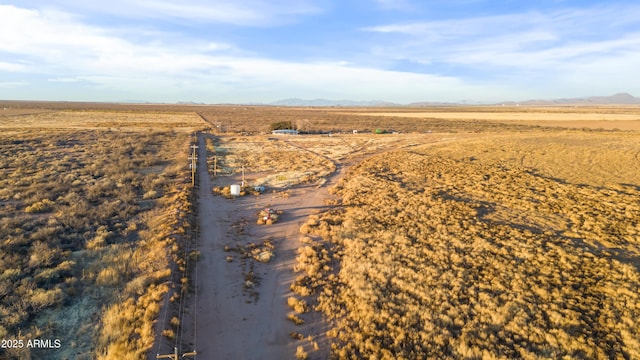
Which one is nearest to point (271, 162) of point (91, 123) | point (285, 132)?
point (285, 132)

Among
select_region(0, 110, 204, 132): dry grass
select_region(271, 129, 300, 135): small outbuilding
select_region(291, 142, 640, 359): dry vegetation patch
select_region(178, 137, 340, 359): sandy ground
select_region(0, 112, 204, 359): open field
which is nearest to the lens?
select_region(0, 112, 204, 359): open field

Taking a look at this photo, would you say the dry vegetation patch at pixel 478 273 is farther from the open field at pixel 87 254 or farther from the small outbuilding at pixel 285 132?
the small outbuilding at pixel 285 132

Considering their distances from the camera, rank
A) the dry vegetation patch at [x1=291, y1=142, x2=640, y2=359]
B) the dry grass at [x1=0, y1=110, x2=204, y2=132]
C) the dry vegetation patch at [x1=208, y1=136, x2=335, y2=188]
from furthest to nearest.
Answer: the dry grass at [x1=0, y1=110, x2=204, y2=132] < the dry vegetation patch at [x1=208, y1=136, x2=335, y2=188] < the dry vegetation patch at [x1=291, y1=142, x2=640, y2=359]

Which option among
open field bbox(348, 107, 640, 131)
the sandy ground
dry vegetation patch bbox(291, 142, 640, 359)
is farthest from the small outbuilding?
open field bbox(348, 107, 640, 131)

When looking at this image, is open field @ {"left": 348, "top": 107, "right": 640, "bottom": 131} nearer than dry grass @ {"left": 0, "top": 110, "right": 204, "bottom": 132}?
No

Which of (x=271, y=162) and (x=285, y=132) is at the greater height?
(x=285, y=132)

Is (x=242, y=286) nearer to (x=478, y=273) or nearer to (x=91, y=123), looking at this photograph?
(x=478, y=273)

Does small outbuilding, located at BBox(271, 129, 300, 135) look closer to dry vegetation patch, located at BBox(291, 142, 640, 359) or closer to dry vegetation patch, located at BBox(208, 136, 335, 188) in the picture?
dry vegetation patch, located at BBox(208, 136, 335, 188)

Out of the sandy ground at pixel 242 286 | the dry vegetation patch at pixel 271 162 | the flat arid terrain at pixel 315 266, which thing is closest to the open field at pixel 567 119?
the flat arid terrain at pixel 315 266
